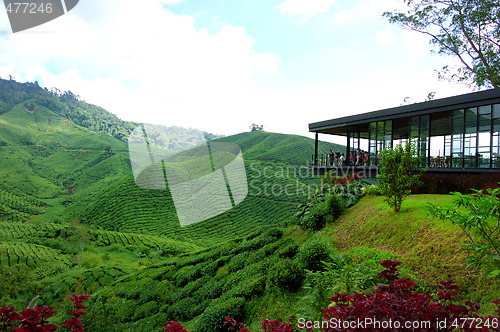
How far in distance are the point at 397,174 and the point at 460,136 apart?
6.49 metres

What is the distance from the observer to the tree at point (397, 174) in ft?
22.7

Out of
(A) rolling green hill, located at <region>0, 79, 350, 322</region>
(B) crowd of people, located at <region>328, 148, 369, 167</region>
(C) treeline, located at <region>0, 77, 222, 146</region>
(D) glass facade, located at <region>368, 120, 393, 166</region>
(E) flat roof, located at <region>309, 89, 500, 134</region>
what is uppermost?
(C) treeline, located at <region>0, 77, 222, 146</region>

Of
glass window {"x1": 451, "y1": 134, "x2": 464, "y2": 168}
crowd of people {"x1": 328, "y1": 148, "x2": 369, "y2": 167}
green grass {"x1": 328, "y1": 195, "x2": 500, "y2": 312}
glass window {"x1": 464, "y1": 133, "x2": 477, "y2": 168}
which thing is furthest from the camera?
crowd of people {"x1": 328, "y1": 148, "x2": 369, "y2": 167}

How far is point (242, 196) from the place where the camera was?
1956 inches

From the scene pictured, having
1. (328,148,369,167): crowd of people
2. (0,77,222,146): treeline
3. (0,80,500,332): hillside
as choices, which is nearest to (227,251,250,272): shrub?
(0,80,500,332): hillside

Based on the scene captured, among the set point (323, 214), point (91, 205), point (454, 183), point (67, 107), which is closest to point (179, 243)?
point (91, 205)

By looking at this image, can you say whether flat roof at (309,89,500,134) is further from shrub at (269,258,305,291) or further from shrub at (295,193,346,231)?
shrub at (269,258,305,291)

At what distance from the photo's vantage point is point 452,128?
11.6 m

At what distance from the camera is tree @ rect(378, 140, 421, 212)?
273 inches

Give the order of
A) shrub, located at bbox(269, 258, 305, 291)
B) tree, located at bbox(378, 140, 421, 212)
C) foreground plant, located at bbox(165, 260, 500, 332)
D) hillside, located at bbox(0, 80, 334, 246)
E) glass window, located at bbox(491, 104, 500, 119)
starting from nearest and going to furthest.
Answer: foreground plant, located at bbox(165, 260, 500, 332)
shrub, located at bbox(269, 258, 305, 291)
tree, located at bbox(378, 140, 421, 212)
glass window, located at bbox(491, 104, 500, 119)
hillside, located at bbox(0, 80, 334, 246)

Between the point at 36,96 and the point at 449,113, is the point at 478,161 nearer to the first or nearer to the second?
the point at 449,113

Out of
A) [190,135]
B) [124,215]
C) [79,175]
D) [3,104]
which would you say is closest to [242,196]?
[124,215]

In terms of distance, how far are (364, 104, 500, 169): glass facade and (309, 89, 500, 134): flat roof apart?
323 millimetres

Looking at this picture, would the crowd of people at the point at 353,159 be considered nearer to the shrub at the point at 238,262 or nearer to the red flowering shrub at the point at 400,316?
the shrub at the point at 238,262
